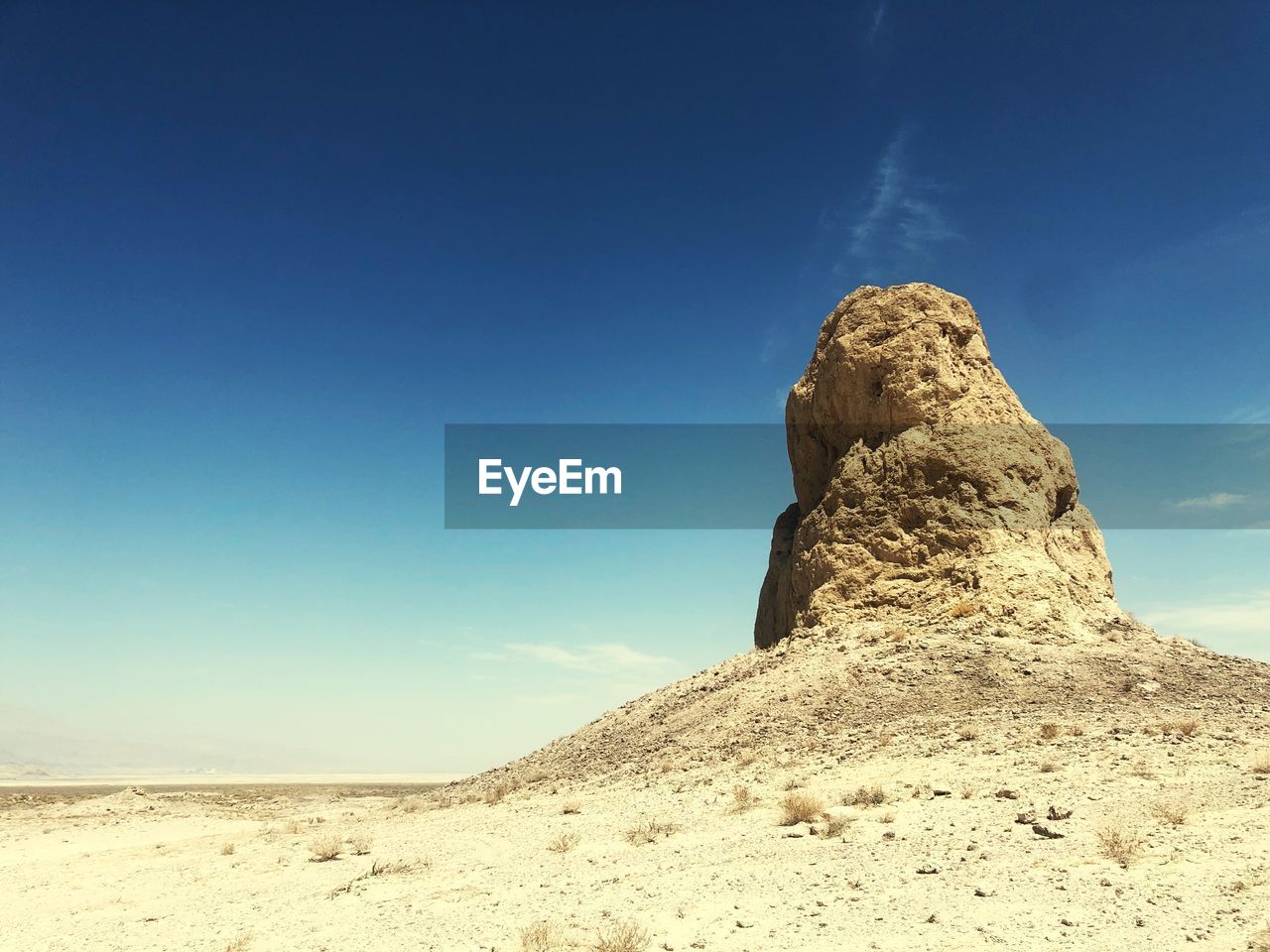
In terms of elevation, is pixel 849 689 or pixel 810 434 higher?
pixel 810 434

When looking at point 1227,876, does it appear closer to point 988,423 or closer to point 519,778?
point 519,778

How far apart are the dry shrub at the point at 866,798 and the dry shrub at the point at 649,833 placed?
2.49m

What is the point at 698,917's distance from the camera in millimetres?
7383

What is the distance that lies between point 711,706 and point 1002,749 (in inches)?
303

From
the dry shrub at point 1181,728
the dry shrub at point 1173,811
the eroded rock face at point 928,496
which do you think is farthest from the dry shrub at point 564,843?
the eroded rock face at point 928,496

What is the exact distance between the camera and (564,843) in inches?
436

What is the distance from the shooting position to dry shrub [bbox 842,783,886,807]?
425 inches

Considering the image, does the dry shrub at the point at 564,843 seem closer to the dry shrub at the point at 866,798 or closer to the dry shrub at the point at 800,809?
the dry shrub at the point at 800,809

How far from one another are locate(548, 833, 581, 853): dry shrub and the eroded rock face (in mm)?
11338

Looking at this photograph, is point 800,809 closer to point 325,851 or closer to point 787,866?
point 787,866

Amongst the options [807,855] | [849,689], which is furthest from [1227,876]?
[849,689]

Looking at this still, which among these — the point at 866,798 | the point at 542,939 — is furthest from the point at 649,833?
the point at 542,939

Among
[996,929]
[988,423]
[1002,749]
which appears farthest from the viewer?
[988,423]

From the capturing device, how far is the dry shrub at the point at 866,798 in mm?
10797
